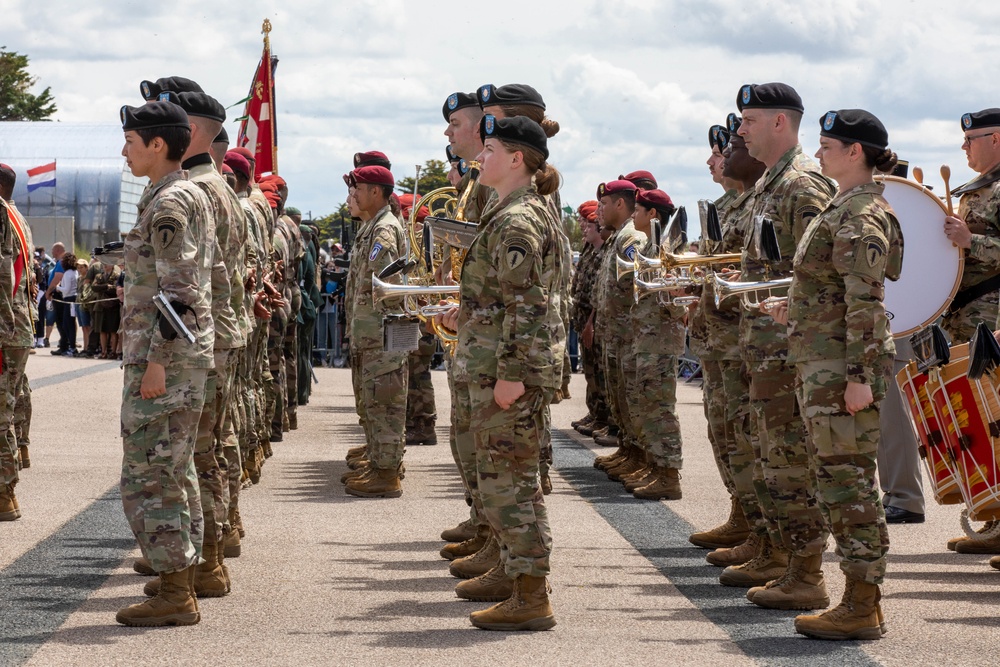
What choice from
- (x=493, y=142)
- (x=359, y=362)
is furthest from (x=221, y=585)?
(x=359, y=362)

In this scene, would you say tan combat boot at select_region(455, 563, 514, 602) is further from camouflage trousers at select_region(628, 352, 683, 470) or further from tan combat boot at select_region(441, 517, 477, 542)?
camouflage trousers at select_region(628, 352, 683, 470)

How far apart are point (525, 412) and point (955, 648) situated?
2095 millimetres

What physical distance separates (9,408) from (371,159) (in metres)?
3.92

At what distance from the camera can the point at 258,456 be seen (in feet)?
36.8

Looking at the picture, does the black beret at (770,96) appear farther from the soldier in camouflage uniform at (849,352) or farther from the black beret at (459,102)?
the black beret at (459,102)

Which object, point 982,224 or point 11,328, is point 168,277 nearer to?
point 11,328

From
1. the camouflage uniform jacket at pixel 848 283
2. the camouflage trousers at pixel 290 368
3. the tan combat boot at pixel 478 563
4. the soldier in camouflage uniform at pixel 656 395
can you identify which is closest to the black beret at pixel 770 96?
the camouflage uniform jacket at pixel 848 283

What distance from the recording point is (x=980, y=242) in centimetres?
802

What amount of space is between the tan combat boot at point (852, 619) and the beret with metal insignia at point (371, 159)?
6.53 m

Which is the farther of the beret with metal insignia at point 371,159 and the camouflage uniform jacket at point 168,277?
the beret with metal insignia at point 371,159

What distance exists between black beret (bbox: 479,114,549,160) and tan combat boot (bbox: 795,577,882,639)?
2390 millimetres

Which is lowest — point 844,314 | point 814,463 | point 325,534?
point 325,534

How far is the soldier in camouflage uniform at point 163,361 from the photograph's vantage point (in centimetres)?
609

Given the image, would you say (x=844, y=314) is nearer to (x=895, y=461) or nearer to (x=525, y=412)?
(x=525, y=412)
